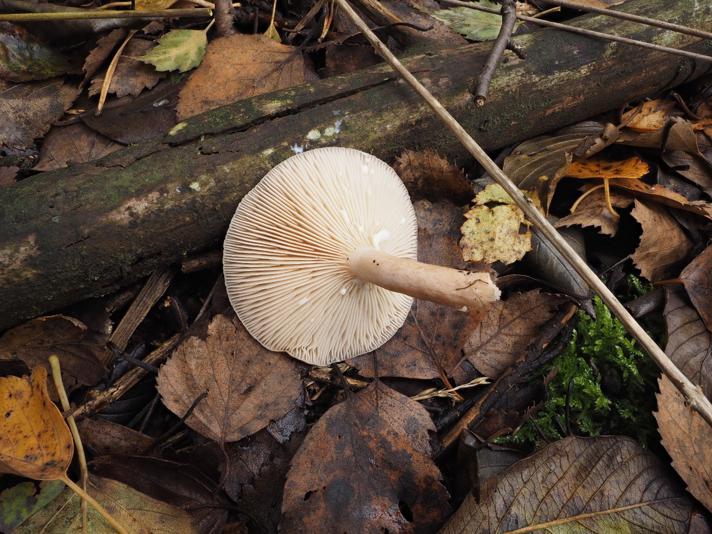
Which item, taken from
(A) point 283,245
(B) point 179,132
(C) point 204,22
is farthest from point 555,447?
(C) point 204,22

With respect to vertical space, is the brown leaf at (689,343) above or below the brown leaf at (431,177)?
below

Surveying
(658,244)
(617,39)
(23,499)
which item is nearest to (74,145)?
(23,499)

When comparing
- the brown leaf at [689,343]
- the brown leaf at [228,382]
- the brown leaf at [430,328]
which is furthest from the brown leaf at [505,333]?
the brown leaf at [228,382]

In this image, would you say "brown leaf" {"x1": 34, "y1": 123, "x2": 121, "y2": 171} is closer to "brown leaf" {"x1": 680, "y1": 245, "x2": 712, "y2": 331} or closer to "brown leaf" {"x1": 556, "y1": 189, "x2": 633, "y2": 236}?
"brown leaf" {"x1": 556, "y1": 189, "x2": 633, "y2": 236}

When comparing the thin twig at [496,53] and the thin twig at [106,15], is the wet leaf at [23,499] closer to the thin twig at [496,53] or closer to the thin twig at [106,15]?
the thin twig at [106,15]

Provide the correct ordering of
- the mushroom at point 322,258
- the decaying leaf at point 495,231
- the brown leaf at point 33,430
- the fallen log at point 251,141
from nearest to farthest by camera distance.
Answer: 1. the brown leaf at point 33,430
2. the fallen log at point 251,141
3. the mushroom at point 322,258
4. the decaying leaf at point 495,231

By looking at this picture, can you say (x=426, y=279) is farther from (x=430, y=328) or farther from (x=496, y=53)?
(x=496, y=53)
